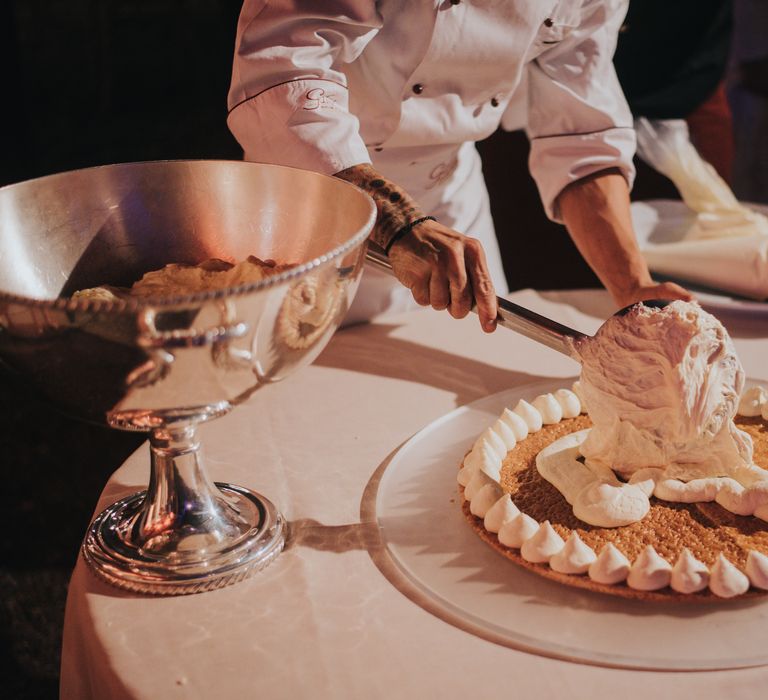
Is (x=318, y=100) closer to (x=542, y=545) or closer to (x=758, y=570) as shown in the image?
(x=542, y=545)

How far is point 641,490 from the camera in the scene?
3.20 feet

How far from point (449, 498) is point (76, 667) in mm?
429

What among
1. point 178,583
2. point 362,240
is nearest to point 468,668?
point 178,583

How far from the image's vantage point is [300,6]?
4.22ft

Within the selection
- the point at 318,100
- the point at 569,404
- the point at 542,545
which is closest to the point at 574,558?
the point at 542,545

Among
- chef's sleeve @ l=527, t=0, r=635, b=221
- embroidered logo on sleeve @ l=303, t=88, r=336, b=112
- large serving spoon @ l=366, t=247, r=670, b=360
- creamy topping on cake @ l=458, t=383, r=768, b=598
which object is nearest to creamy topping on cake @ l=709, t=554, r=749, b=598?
creamy topping on cake @ l=458, t=383, r=768, b=598

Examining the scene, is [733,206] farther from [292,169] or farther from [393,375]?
[292,169]

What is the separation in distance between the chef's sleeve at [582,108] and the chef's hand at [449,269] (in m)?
0.58

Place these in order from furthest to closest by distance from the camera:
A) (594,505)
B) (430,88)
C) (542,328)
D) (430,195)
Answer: (430,195), (430,88), (542,328), (594,505)

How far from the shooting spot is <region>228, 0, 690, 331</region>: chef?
46.3 inches

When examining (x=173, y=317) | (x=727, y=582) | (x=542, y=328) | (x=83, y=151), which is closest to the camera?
(x=173, y=317)

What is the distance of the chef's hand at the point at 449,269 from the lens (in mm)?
1109

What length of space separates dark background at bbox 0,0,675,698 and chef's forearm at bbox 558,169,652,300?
99cm

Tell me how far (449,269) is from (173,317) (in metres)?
0.46
